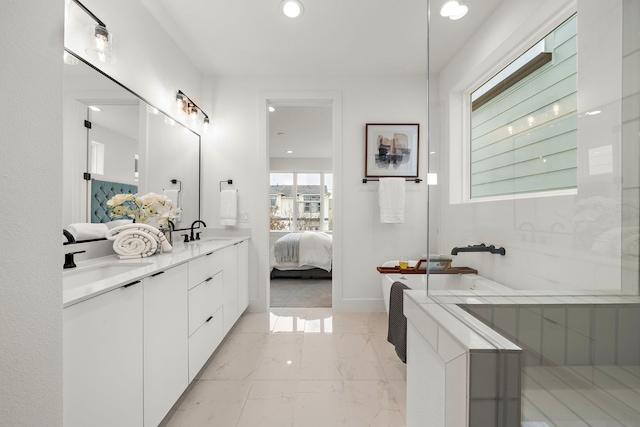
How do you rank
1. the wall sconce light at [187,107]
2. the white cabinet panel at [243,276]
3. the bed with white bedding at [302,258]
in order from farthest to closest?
the bed with white bedding at [302,258] < the white cabinet panel at [243,276] < the wall sconce light at [187,107]

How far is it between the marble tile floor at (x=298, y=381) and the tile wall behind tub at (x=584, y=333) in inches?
40.5

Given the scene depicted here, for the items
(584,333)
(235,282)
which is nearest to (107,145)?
(235,282)

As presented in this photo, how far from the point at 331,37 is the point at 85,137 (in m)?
1.91

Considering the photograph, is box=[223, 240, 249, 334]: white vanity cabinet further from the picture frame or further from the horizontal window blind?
the horizontal window blind

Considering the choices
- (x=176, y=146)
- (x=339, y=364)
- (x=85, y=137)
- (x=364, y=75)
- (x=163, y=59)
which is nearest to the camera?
(x=85, y=137)

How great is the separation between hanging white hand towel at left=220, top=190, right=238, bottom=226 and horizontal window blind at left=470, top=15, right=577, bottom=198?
2252mm

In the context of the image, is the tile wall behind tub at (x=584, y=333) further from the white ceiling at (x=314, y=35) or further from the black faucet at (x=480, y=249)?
the white ceiling at (x=314, y=35)

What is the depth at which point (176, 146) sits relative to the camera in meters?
2.41

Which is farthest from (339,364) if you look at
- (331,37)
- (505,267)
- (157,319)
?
(331,37)

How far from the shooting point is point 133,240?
158 cm

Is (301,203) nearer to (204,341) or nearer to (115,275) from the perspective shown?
(204,341)

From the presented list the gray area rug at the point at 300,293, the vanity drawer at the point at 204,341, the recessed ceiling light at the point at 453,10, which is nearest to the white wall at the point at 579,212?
the recessed ceiling light at the point at 453,10

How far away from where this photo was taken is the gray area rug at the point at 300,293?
10.8 feet

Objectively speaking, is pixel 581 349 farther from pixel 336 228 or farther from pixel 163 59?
pixel 163 59
